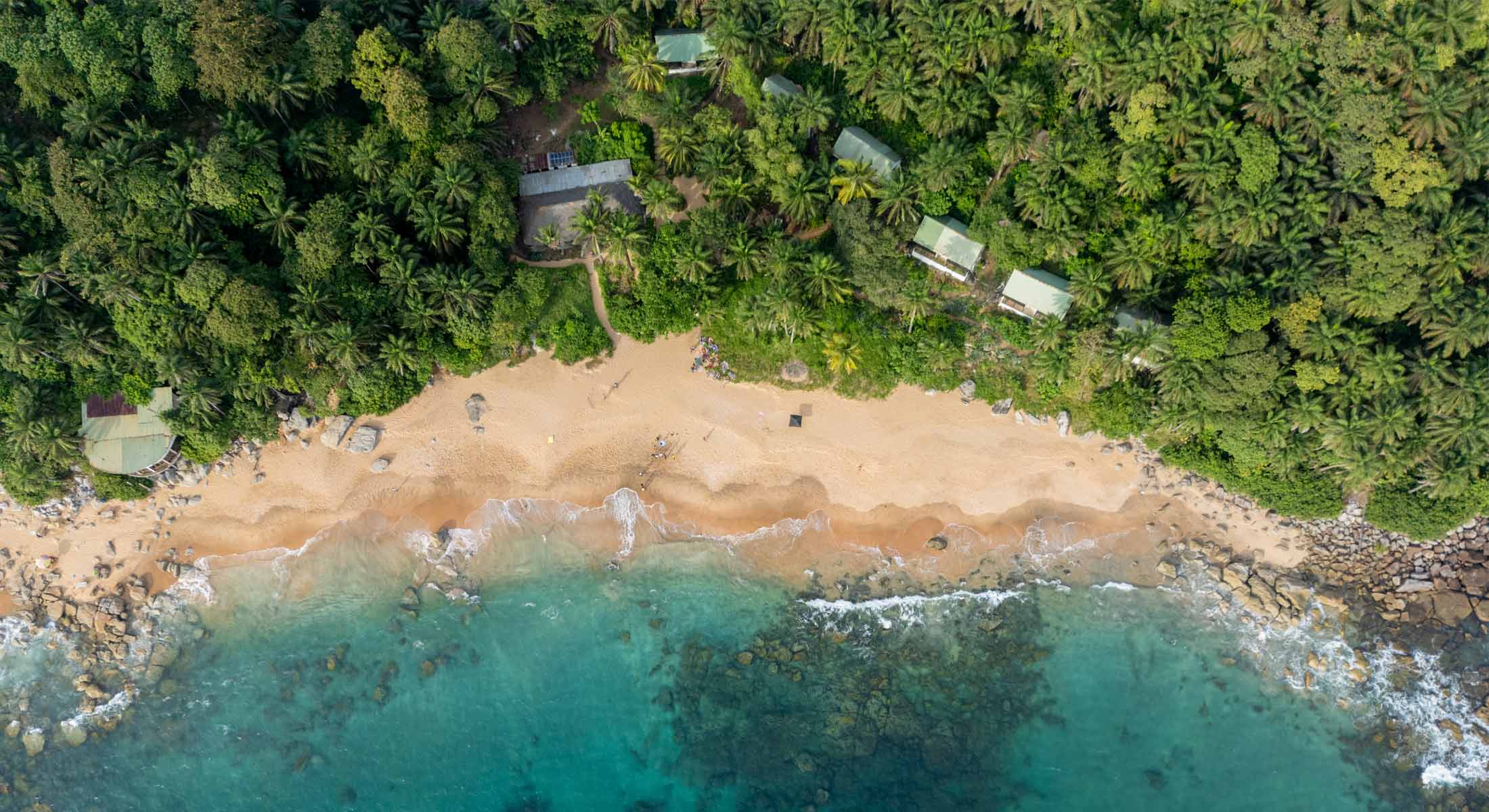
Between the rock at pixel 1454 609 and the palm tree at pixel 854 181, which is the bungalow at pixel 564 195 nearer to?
the palm tree at pixel 854 181

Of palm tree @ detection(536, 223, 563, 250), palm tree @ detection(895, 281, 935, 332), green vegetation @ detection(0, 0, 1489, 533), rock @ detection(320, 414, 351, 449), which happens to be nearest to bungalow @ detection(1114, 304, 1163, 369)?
green vegetation @ detection(0, 0, 1489, 533)

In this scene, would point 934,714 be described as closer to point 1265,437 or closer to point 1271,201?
point 1265,437

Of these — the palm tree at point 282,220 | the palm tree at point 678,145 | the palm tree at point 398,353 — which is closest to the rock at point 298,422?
the palm tree at point 398,353

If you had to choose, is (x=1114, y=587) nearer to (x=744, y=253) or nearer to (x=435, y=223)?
(x=744, y=253)

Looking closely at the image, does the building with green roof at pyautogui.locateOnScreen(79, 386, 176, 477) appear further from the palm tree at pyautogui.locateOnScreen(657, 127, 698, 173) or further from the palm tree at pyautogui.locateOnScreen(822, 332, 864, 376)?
the palm tree at pyautogui.locateOnScreen(822, 332, 864, 376)

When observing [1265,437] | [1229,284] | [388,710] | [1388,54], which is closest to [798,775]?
[388,710]

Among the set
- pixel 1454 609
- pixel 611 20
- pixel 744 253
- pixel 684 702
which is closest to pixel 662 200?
pixel 744 253
